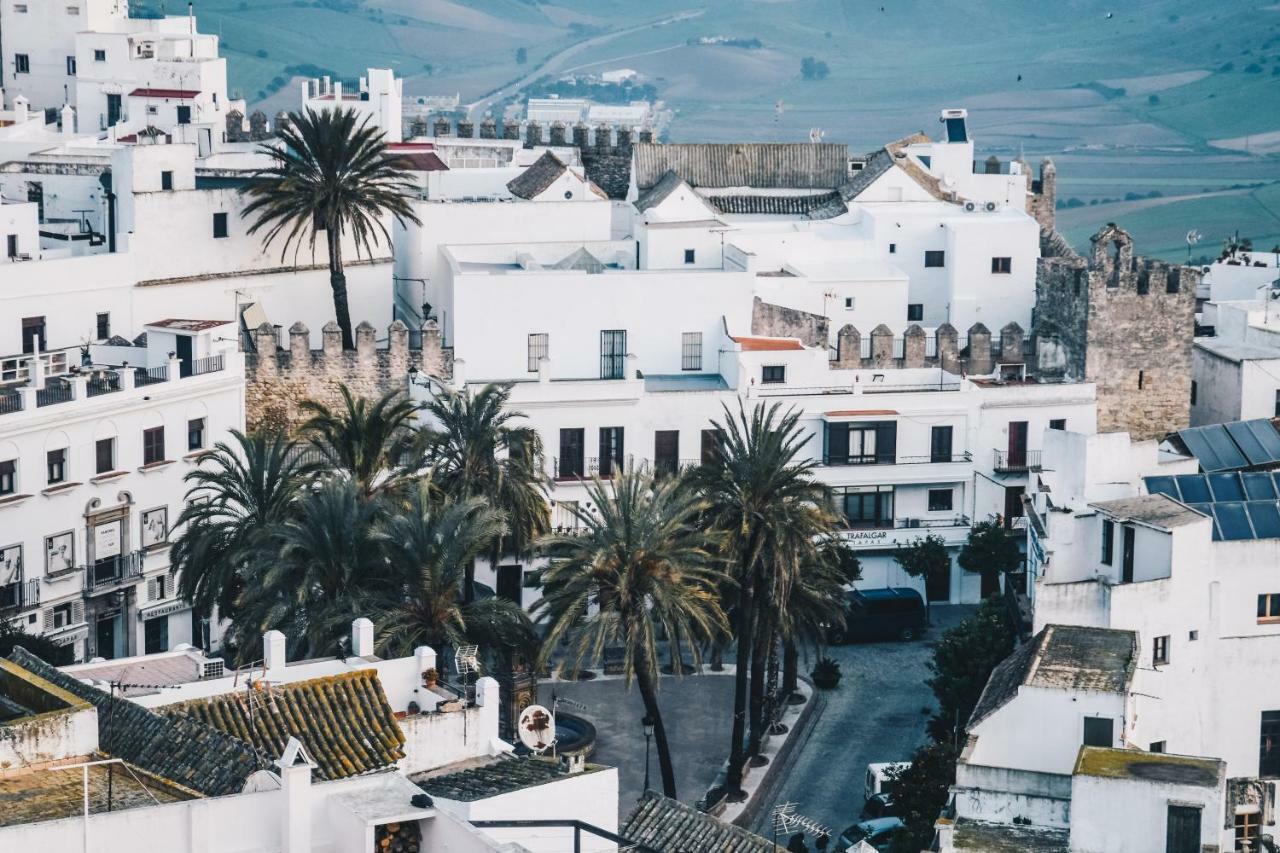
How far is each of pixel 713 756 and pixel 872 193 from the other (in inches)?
905

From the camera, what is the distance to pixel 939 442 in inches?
2146

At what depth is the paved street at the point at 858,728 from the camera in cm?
4422

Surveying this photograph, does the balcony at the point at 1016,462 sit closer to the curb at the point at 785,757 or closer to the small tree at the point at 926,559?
the small tree at the point at 926,559

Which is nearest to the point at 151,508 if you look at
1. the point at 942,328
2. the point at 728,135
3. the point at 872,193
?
the point at 942,328

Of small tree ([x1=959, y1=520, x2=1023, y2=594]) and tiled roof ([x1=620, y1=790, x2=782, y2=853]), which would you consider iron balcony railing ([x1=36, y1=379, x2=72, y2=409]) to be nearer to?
tiled roof ([x1=620, y1=790, x2=782, y2=853])

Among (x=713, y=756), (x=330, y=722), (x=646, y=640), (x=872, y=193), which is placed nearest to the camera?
(x=330, y=722)

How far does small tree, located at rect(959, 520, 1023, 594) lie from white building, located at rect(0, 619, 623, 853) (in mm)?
18264

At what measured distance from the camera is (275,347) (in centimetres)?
5462

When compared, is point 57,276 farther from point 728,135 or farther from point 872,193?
point 728,135

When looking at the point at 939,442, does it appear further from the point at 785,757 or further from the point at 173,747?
the point at 173,747

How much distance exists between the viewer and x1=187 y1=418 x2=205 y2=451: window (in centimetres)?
5100

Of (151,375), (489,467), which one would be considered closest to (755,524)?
(489,467)

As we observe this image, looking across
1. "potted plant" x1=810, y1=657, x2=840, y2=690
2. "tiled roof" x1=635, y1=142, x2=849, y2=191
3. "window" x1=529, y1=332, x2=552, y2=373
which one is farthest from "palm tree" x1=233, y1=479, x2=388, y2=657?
"tiled roof" x1=635, y1=142, x2=849, y2=191

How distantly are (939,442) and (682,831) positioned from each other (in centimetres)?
2048
